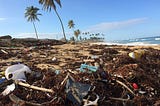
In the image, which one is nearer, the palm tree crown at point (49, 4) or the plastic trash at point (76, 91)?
the plastic trash at point (76, 91)

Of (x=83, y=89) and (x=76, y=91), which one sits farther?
(x=83, y=89)

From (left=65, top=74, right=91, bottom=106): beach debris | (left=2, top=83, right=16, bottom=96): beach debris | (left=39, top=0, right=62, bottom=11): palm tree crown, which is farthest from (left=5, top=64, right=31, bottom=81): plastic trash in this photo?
(left=39, top=0, right=62, bottom=11): palm tree crown

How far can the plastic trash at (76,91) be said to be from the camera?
457cm

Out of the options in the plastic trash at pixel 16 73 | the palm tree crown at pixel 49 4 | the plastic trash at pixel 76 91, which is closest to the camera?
the plastic trash at pixel 76 91

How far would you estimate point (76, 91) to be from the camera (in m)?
4.70

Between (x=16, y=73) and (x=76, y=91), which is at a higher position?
(x=16, y=73)

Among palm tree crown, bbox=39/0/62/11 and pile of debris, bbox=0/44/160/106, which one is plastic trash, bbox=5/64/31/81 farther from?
palm tree crown, bbox=39/0/62/11

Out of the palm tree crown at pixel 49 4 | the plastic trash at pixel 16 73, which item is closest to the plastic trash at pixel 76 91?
the plastic trash at pixel 16 73

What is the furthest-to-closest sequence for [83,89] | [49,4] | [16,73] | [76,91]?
[49,4], [16,73], [83,89], [76,91]

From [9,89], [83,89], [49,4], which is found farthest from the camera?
[49,4]

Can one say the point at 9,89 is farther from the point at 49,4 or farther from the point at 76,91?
the point at 49,4

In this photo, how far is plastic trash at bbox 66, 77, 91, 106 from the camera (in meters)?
4.57

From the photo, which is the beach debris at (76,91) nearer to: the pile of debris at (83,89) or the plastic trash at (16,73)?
the pile of debris at (83,89)

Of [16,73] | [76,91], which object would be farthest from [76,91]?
[16,73]
